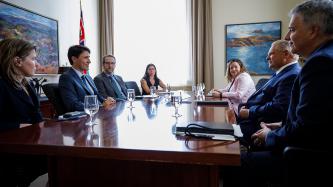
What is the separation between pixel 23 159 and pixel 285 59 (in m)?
1.76

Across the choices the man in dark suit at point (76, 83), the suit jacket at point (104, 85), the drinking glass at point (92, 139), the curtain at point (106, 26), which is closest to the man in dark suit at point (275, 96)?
the drinking glass at point (92, 139)

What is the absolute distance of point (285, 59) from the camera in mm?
1771

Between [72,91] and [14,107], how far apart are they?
2.13ft

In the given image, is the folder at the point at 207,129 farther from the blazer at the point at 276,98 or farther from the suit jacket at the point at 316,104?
the blazer at the point at 276,98

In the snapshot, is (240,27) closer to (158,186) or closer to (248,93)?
(248,93)

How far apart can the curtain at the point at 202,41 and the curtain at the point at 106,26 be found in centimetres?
178

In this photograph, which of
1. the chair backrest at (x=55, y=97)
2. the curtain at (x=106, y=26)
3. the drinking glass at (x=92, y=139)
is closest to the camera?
the drinking glass at (x=92, y=139)

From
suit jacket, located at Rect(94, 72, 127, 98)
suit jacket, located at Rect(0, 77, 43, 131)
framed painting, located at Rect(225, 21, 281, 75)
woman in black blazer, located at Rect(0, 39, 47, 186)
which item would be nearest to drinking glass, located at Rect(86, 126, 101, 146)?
woman in black blazer, located at Rect(0, 39, 47, 186)

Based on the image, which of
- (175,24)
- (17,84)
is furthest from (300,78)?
(175,24)

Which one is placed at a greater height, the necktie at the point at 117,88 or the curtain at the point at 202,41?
the curtain at the point at 202,41

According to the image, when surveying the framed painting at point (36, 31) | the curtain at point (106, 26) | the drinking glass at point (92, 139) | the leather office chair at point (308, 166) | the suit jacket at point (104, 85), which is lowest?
the leather office chair at point (308, 166)

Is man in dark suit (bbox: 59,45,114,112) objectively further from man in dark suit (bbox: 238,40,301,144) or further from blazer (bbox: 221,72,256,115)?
blazer (bbox: 221,72,256,115)

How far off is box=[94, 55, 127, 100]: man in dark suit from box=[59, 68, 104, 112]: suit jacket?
1004 mm

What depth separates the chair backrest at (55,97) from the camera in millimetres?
2029
